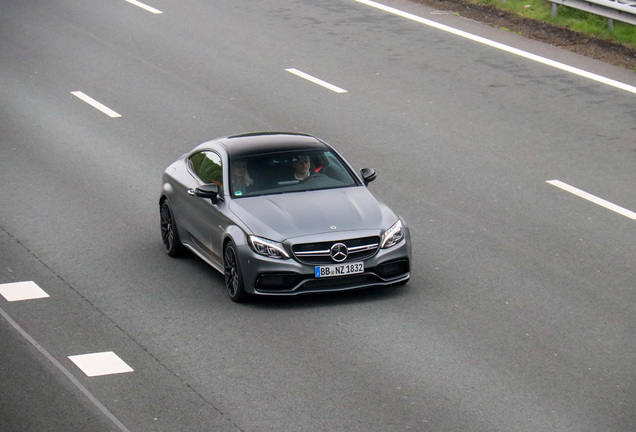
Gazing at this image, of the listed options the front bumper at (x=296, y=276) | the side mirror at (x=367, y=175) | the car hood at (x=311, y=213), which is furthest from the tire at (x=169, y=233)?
the side mirror at (x=367, y=175)

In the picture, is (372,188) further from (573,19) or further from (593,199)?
(573,19)

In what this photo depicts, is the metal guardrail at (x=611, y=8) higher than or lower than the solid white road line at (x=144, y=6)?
higher

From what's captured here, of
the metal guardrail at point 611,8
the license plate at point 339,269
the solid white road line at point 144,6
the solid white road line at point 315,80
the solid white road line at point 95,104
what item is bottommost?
the solid white road line at point 95,104

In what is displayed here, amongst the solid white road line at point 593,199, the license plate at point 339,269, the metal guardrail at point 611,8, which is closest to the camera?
the license plate at point 339,269

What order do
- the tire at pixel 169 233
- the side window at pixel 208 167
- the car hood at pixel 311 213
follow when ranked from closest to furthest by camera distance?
the car hood at pixel 311 213 < the side window at pixel 208 167 < the tire at pixel 169 233

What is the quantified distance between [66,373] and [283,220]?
2.91 metres

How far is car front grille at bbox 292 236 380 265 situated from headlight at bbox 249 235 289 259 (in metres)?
0.13

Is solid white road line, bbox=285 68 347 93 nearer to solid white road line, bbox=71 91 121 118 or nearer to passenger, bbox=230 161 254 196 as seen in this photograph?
solid white road line, bbox=71 91 121 118

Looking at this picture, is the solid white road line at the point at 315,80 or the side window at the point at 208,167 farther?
the solid white road line at the point at 315,80

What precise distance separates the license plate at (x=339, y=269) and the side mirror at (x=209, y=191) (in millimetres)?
1590

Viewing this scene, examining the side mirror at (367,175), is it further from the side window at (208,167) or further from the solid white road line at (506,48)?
the solid white road line at (506,48)

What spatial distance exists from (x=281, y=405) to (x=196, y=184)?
455 centimetres

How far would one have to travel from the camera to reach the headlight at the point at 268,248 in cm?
1216

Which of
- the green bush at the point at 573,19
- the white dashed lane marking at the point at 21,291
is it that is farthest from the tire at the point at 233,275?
the green bush at the point at 573,19
